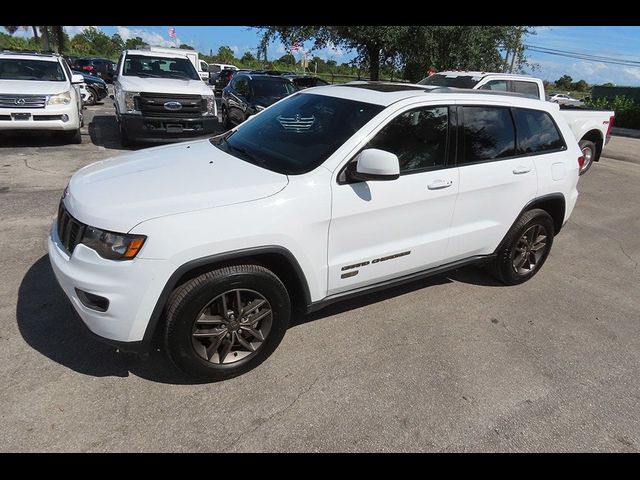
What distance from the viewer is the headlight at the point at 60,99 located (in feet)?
26.9

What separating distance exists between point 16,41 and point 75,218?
67.2 m

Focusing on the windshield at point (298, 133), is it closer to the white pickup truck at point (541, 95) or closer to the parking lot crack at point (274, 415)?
the parking lot crack at point (274, 415)

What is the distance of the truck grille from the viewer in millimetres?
8305

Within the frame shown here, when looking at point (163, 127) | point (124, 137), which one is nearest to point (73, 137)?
point (124, 137)

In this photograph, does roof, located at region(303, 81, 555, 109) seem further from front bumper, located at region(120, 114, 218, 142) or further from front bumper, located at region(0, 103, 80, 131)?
front bumper, located at region(0, 103, 80, 131)

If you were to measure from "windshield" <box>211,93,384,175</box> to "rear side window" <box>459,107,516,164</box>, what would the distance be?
0.84 meters

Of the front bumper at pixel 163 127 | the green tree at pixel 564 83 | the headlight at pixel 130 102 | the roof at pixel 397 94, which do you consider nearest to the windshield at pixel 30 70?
the headlight at pixel 130 102

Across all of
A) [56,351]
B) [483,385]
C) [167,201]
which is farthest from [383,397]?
[56,351]

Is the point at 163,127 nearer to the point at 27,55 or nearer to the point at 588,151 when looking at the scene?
the point at 27,55

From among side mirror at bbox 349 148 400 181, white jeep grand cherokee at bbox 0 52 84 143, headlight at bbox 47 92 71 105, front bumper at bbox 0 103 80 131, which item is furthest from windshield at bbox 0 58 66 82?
side mirror at bbox 349 148 400 181

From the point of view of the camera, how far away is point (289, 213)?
2.61m

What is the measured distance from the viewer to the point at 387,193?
296 cm
